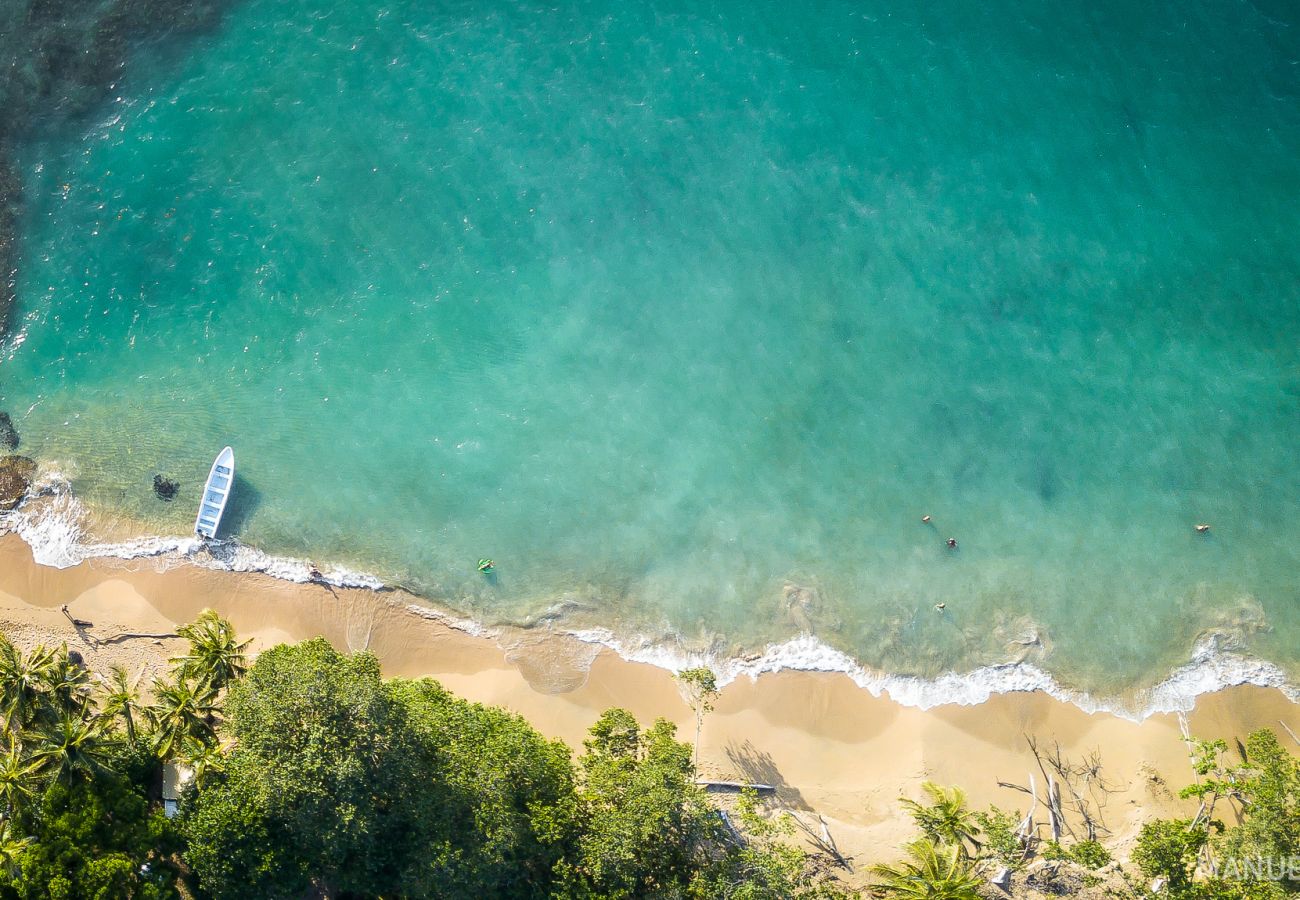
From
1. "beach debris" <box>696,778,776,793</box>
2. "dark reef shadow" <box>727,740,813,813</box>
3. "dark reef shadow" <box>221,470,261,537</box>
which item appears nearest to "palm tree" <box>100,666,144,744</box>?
"dark reef shadow" <box>221,470,261,537</box>

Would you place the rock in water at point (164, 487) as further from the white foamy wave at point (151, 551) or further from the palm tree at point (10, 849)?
the palm tree at point (10, 849)

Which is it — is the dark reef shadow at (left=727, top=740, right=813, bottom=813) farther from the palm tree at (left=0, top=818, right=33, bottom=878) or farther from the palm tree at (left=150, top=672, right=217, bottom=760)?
the palm tree at (left=0, top=818, right=33, bottom=878)

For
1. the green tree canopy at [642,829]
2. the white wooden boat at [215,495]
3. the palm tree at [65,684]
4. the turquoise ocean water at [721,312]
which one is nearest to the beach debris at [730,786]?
the green tree canopy at [642,829]

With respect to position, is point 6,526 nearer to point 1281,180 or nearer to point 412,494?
point 412,494

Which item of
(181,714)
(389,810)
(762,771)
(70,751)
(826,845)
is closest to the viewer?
(70,751)

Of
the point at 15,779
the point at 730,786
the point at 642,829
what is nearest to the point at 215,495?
the point at 15,779

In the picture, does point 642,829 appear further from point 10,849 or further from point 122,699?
point 10,849
